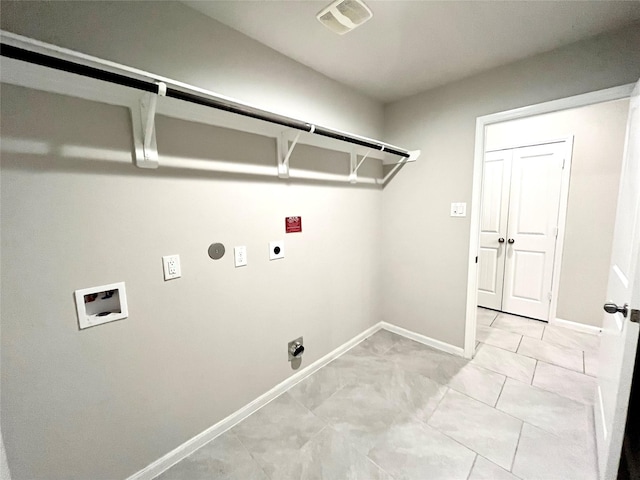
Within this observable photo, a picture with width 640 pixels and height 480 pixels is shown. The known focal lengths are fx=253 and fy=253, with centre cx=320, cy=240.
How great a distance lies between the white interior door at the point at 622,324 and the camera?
3.28 ft

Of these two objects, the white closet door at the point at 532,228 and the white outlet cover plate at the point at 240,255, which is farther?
the white closet door at the point at 532,228

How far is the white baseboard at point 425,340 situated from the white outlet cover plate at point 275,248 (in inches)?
64.5

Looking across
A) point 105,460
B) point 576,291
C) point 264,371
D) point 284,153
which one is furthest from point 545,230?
point 105,460

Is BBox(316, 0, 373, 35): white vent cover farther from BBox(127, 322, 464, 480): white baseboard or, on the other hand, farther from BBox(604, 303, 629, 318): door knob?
BBox(127, 322, 464, 480): white baseboard

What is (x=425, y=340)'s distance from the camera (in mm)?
2475

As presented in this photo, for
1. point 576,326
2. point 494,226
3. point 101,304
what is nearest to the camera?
point 101,304

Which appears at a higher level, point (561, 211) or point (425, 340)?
point (561, 211)

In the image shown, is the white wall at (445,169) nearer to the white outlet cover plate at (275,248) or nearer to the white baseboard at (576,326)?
the white outlet cover plate at (275,248)

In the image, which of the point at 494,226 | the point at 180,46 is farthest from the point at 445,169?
the point at 180,46

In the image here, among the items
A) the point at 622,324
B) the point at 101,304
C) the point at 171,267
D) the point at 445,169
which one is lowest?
the point at 622,324

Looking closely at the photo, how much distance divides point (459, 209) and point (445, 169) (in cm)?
37

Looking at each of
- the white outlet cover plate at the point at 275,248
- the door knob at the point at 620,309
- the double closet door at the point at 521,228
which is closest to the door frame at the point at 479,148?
the double closet door at the point at 521,228

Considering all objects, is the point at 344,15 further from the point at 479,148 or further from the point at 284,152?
the point at 479,148

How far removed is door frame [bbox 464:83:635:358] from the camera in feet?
5.10
